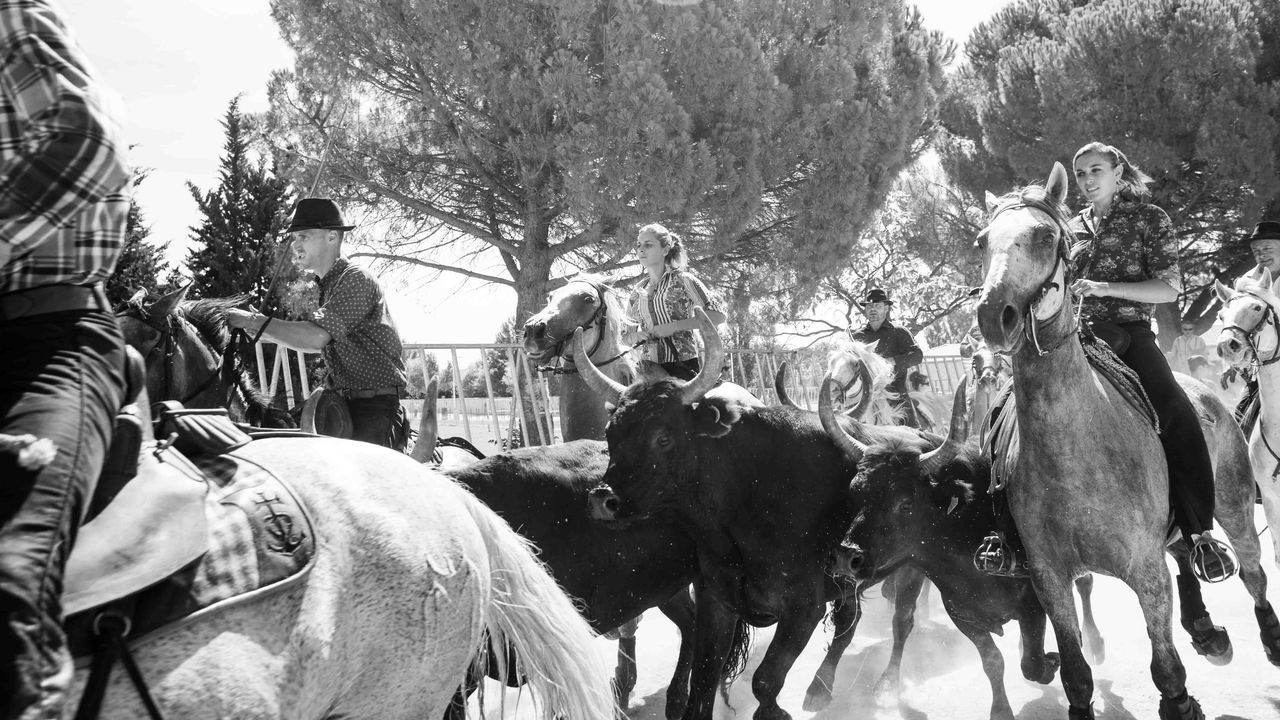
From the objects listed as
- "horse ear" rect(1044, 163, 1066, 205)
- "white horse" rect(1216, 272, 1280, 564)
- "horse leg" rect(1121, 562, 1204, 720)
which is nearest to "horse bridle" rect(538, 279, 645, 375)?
"horse ear" rect(1044, 163, 1066, 205)

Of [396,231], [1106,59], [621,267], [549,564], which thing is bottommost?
[549,564]

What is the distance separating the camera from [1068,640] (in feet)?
14.9

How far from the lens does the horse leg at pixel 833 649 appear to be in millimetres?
5566

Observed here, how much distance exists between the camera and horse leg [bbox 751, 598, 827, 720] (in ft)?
15.3

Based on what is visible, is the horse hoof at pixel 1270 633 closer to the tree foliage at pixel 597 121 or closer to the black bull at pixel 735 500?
the black bull at pixel 735 500

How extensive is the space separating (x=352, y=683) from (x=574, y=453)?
2660 mm

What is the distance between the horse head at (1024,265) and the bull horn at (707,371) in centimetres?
135

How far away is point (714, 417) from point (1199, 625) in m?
2.58

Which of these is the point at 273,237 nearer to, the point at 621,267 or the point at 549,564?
the point at 621,267

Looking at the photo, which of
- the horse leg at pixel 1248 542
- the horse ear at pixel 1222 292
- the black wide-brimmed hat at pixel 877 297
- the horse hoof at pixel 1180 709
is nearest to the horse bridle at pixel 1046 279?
the horse hoof at pixel 1180 709

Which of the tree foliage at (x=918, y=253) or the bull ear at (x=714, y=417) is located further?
the tree foliage at (x=918, y=253)

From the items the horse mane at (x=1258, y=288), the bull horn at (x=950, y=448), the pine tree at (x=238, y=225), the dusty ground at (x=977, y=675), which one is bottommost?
the dusty ground at (x=977, y=675)

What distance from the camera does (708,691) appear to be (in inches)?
187

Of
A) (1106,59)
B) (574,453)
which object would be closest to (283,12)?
(574,453)
